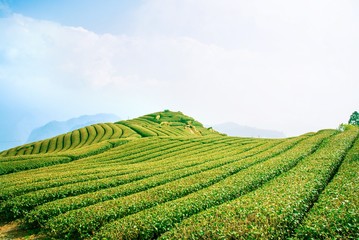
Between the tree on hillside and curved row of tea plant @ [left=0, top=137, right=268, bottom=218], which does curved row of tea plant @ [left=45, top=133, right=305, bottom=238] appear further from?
the tree on hillside

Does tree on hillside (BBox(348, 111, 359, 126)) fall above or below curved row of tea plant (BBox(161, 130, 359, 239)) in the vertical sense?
above

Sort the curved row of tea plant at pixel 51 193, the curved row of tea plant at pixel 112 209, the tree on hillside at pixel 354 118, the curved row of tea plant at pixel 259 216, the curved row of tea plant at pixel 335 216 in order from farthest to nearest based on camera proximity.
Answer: the tree on hillside at pixel 354 118, the curved row of tea plant at pixel 51 193, the curved row of tea plant at pixel 112 209, the curved row of tea plant at pixel 259 216, the curved row of tea plant at pixel 335 216

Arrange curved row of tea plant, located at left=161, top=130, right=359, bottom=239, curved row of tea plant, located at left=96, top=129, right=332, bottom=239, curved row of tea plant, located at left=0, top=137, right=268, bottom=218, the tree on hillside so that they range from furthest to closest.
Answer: the tree on hillside
curved row of tea plant, located at left=0, top=137, right=268, bottom=218
curved row of tea plant, located at left=96, top=129, right=332, bottom=239
curved row of tea plant, located at left=161, top=130, right=359, bottom=239

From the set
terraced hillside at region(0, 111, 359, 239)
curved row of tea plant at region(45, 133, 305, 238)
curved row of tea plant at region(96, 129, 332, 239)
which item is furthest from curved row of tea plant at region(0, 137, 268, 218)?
curved row of tea plant at region(96, 129, 332, 239)

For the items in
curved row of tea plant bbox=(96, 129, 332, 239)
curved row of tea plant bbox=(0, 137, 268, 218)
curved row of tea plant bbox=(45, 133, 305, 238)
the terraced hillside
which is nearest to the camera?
the terraced hillside

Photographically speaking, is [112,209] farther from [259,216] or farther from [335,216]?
[335,216]

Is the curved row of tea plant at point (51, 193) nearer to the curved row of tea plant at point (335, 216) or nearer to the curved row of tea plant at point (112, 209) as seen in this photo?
the curved row of tea plant at point (112, 209)

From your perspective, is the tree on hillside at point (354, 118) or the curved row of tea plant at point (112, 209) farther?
the tree on hillside at point (354, 118)

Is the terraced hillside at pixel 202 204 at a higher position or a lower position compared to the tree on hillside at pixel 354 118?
lower

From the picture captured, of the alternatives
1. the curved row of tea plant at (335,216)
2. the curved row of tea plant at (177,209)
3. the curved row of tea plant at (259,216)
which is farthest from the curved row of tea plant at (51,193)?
the curved row of tea plant at (335,216)

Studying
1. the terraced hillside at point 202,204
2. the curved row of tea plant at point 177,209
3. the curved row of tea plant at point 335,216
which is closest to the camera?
the curved row of tea plant at point 335,216

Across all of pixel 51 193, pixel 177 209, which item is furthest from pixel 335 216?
pixel 51 193

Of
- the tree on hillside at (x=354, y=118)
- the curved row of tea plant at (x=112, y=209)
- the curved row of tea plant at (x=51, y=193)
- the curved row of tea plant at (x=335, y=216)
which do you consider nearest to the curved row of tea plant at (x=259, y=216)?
the curved row of tea plant at (x=335, y=216)

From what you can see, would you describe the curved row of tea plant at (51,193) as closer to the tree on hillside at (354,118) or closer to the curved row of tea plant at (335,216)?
the curved row of tea plant at (335,216)
